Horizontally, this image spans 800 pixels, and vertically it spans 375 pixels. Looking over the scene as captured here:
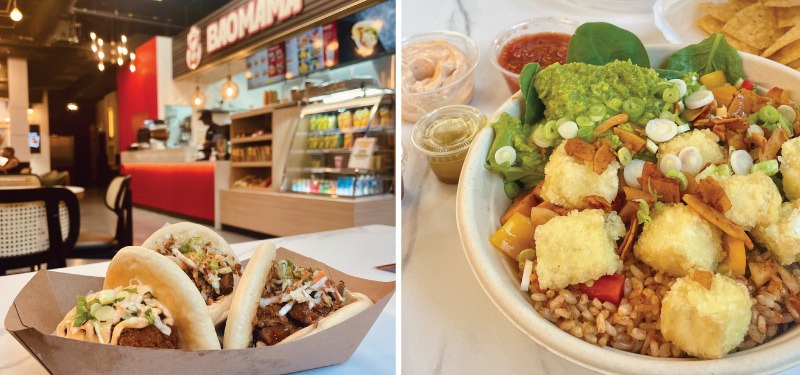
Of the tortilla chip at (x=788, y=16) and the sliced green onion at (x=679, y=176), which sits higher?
the tortilla chip at (x=788, y=16)

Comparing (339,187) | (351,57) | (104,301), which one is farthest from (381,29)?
(104,301)

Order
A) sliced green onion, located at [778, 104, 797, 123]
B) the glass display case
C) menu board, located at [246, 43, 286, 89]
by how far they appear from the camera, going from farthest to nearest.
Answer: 1. menu board, located at [246, 43, 286, 89]
2. the glass display case
3. sliced green onion, located at [778, 104, 797, 123]

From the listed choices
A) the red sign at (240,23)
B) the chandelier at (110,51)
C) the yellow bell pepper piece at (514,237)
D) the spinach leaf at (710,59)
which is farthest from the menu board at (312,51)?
the yellow bell pepper piece at (514,237)

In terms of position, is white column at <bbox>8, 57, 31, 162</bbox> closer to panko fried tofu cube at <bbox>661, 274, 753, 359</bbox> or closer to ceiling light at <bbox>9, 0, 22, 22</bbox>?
ceiling light at <bbox>9, 0, 22, 22</bbox>

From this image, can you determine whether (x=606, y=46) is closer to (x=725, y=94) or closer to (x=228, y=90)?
(x=725, y=94)

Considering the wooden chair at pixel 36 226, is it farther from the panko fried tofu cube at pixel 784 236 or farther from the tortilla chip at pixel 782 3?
the tortilla chip at pixel 782 3

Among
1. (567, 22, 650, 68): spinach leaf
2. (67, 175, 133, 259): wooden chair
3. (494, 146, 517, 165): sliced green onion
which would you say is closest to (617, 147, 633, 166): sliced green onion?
(494, 146, 517, 165): sliced green onion
